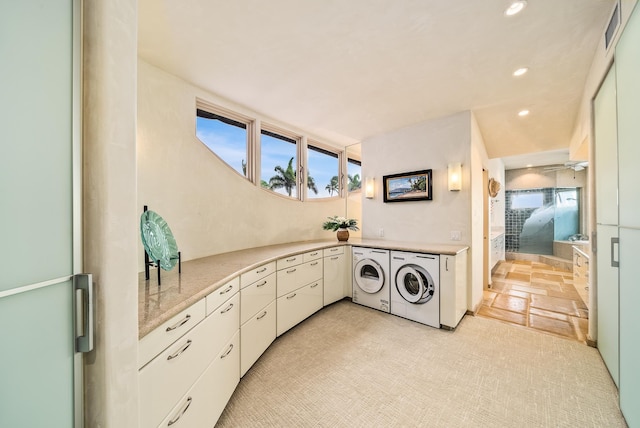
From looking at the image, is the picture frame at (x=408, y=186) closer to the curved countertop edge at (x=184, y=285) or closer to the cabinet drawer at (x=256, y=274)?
the curved countertop edge at (x=184, y=285)

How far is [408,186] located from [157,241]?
10.5 ft

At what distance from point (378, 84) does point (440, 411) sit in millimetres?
2837

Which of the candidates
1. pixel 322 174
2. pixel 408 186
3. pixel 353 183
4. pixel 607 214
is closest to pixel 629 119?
pixel 607 214

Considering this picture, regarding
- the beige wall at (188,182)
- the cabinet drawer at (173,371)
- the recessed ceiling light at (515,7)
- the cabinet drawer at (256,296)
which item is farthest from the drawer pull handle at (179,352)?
the recessed ceiling light at (515,7)

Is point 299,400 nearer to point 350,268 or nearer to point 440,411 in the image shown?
point 440,411

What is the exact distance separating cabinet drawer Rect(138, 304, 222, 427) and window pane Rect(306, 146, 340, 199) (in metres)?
2.95

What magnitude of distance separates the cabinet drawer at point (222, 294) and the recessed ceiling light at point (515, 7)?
8.73 feet

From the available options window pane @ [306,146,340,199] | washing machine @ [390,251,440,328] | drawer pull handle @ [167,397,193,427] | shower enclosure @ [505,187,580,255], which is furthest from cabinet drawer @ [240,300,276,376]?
shower enclosure @ [505,187,580,255]

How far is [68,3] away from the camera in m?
0.64

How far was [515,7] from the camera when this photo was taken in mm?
1507

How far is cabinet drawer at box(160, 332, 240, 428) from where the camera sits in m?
1.15

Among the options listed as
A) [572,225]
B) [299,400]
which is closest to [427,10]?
[299,400]

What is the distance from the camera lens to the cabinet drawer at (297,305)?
2.44 metres

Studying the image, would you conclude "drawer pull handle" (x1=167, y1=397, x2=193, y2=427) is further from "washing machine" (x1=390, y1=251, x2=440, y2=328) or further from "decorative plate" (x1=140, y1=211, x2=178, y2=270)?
"washing machine" (x1=390, y1=251, x2=440, y2=328)
